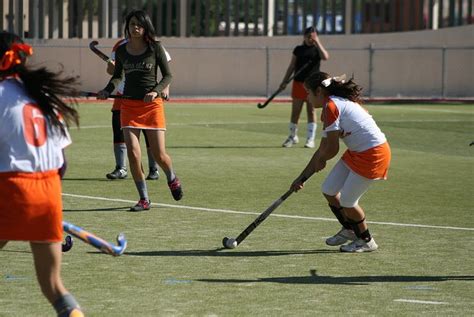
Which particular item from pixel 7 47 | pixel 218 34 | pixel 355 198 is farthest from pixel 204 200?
pixel 218 34

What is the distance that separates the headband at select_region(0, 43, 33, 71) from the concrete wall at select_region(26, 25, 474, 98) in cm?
3531

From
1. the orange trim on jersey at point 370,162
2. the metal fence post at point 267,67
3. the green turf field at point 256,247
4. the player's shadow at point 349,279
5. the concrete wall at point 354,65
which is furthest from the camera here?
the concrete wall at point 354,65

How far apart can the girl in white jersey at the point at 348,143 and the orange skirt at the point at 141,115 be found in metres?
2.88

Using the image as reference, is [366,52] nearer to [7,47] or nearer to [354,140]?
[354,140]

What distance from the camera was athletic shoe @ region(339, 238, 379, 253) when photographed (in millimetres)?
10602

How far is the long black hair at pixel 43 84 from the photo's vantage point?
6.50 m

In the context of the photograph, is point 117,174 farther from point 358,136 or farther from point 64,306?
point 64,306

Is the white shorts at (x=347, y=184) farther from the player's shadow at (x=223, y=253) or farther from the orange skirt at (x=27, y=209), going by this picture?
the orange skirt at (x=27, y=209)

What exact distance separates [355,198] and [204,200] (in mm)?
4009

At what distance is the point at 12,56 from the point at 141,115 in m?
6.37

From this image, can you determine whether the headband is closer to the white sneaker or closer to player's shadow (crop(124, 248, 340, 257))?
player's shadow (crop(124, 248, 340, 257))

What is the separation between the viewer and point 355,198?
407 inches

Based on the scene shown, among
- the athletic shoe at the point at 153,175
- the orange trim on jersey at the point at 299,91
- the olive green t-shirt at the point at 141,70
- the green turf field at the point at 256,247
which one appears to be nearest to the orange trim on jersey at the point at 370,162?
the green turf field at the point at 256,247

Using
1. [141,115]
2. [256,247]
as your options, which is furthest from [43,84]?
[141,115]
